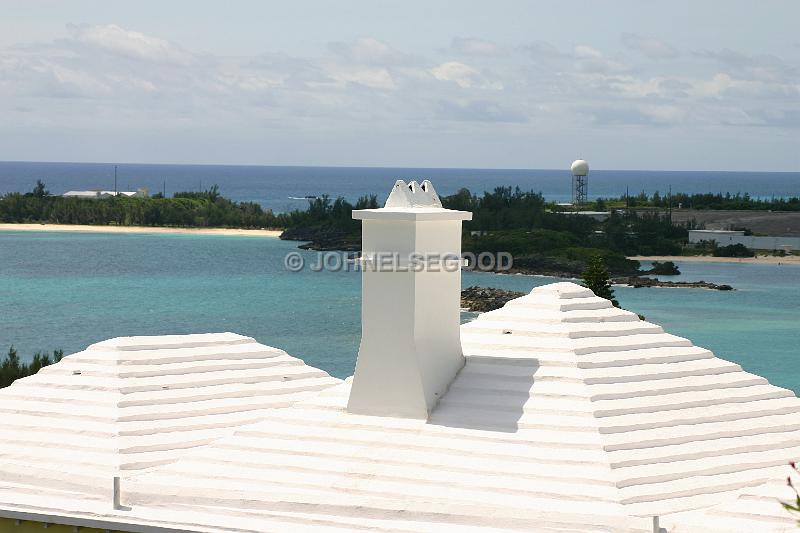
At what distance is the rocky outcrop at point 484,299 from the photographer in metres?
69.2

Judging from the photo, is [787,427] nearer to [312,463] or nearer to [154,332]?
[312,463]

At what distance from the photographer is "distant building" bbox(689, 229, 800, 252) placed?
101 m

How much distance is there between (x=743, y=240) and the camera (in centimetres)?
10212

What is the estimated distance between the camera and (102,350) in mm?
18781

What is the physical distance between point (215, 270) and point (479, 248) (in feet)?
66.9

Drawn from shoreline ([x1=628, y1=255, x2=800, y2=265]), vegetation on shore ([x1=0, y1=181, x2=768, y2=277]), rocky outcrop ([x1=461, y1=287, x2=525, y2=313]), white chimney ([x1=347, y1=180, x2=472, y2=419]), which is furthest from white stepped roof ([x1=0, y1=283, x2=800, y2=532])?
shoreline ([x1=628, y1=255, x2=800, y2=265])

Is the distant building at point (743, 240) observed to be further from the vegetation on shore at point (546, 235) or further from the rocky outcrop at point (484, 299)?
the rocky outcrop at point (484, 299)

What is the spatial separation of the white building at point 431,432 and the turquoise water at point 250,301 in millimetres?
32046

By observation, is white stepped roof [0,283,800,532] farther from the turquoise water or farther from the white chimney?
the turquoise water

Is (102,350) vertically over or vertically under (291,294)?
over

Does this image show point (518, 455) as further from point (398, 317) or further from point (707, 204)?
point (707, 204)

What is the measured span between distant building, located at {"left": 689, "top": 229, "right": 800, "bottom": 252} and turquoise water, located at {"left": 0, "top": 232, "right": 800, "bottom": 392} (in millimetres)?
5473

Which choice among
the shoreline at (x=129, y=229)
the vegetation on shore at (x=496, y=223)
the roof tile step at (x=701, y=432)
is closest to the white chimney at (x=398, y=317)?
the roof tile step at (x=701, y=432)

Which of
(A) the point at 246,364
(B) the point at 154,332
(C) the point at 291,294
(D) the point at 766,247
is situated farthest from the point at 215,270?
(A) the point at 246,364
